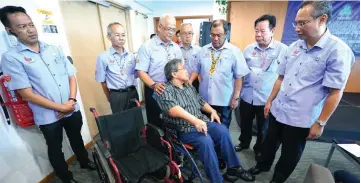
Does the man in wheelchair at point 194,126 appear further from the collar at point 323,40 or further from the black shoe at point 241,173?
the collar at point 323,40

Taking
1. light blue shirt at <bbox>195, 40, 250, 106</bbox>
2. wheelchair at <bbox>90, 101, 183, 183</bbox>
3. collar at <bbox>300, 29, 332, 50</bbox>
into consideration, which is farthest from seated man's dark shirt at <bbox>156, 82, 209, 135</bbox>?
collar at <bbox>300, 29, 332, 50</bbox>

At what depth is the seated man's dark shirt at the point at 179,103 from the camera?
1.47 metres

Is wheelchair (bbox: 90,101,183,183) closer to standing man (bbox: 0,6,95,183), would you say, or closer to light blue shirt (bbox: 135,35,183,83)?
standing man (bbox: 0,6,95,183)

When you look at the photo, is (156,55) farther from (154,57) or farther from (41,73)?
(41,73)

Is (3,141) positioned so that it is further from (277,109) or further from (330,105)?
(330,105)

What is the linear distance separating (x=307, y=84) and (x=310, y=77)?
0.05 metres

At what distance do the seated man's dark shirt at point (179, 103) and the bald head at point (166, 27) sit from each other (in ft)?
1.78

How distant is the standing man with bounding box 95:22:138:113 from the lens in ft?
6.44

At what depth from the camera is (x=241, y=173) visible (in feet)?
5.28

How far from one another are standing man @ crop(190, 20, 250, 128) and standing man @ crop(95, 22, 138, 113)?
86 cm

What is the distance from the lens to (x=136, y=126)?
5.29 feet

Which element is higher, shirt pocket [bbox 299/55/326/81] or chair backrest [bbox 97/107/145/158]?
shirt pocket [bbox 299/55/326/81]

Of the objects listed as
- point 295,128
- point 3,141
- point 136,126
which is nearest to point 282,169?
point 295,128

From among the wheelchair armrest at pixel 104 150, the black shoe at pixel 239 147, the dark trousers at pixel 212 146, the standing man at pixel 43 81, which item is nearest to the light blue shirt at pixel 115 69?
the standing man at pixel 43 81
